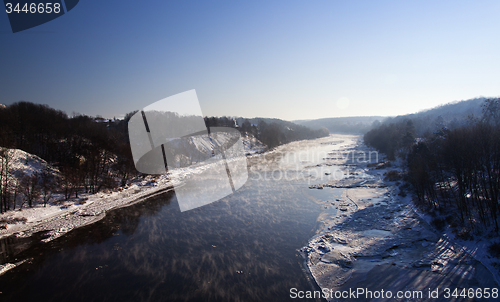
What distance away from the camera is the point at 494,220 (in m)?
9.25

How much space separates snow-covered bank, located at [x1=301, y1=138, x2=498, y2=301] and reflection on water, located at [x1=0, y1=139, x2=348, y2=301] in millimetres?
1104

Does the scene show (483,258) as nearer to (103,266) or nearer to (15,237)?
(103,266)

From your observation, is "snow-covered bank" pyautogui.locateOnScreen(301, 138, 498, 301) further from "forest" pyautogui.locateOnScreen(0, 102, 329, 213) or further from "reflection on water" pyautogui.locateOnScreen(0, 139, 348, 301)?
"forest" pyautogui.locateOnScreen(0, 102, 329, 213)

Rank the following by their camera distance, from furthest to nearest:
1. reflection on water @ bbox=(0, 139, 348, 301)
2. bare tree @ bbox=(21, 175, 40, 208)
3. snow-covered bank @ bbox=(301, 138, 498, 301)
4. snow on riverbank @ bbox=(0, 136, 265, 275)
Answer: bare tree @ bbox=(21, 175, 40, 208) < snow on riverbank @ bbox=(0, 136, 265, 275) < reflection on water @ bbox=(0, 139, 348, 301) < snow-covered bank @ bbox=(301, 138, 498, 301)

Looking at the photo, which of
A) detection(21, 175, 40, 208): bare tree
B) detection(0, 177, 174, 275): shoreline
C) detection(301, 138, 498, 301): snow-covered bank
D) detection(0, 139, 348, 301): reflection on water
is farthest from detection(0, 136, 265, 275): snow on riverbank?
detection(301, 138, 498, 301): snow-covered bank

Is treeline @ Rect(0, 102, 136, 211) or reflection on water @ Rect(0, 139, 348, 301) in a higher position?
treeline @ Rect(0, 102, 136, 211)

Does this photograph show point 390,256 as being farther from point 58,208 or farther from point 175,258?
point 58,208

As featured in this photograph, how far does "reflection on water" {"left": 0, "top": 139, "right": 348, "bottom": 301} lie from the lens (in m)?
7.67

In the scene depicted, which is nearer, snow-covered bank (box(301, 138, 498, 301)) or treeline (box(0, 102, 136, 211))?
snow-covered bank (box(301, 138, 498, 301))

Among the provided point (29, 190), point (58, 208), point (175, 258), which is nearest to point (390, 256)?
point (175, 258)

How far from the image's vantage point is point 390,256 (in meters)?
8.99

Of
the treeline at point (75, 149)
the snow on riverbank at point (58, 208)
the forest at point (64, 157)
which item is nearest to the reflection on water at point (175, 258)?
the snow on riverbank at point (58, 208)

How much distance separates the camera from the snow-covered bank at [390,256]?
736 cm

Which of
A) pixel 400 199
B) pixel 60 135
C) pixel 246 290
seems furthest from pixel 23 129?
pixel 400 199
